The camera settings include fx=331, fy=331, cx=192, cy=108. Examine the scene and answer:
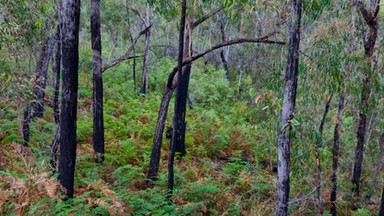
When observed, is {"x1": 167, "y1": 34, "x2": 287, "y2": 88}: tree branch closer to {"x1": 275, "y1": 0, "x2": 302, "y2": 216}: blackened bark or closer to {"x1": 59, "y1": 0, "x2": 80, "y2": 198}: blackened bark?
{"x1": 275, "y1": 0, "x2": 302, "y2": 216}: blackened bark

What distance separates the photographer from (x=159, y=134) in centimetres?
840

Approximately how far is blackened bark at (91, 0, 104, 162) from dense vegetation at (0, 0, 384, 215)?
38cm

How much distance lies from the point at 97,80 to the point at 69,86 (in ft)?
10.8

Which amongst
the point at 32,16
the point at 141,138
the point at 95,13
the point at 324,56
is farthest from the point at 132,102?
the point at 324,56

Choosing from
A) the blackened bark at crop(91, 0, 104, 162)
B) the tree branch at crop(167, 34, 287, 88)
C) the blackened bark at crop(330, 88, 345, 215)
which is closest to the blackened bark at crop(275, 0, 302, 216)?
the tree branch at crop(167, 34, 287, 88)

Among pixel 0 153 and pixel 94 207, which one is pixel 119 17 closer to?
pixel 0 153

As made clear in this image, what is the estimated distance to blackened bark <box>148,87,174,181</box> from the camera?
26.8ft

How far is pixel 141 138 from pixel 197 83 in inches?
355

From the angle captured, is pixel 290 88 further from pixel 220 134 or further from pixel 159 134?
pixel 220 134

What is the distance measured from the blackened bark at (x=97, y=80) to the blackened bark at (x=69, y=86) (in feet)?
10.3

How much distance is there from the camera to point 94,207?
594cm

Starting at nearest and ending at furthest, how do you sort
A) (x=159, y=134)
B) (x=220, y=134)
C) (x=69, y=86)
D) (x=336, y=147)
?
1. (x=69, y=86)
2. (x=336, y=147)
3. (x=159, y=134)
4. (x=220, y=134)

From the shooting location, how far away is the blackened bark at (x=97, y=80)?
8.69m

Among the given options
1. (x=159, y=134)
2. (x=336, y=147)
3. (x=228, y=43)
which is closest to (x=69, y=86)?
(x=159, y=134)
